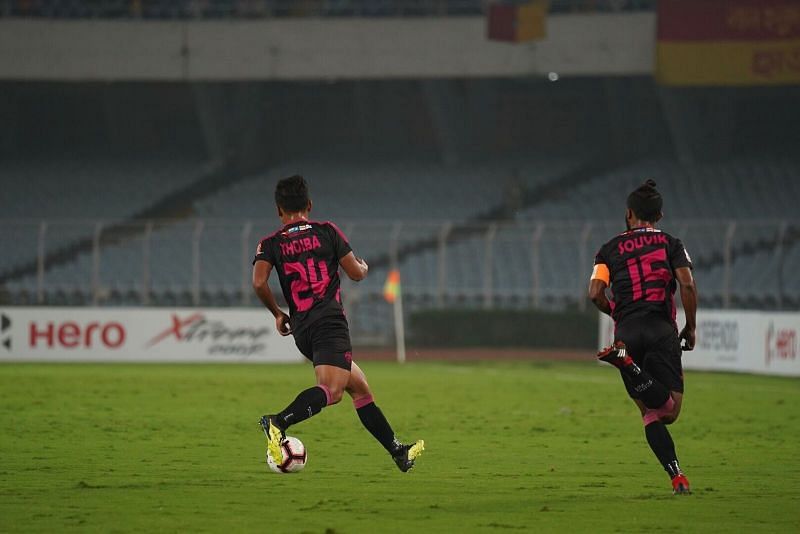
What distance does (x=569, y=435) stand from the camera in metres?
16.0

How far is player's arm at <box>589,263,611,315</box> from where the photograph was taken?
10.3 m

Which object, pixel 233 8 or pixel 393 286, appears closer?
pixel 393 286

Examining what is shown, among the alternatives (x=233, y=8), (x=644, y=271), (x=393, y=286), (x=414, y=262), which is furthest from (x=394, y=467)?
(x=233, y=8)

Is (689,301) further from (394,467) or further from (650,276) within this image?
(394,467)

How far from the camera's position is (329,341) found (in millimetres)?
10938

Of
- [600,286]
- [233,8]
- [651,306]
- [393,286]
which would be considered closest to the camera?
[600,286]

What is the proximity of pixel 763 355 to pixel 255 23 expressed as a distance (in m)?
21.2

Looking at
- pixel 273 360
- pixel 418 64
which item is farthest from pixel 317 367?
pixel 418 64

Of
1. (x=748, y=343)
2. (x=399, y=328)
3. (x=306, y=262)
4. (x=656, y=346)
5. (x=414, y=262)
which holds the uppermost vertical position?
(x=414, y=262)

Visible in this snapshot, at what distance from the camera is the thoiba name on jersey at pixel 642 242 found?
1051 cm

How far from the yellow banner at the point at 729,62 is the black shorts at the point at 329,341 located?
29.6 metres

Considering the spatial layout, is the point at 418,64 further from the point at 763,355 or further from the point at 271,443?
the point at 271,443

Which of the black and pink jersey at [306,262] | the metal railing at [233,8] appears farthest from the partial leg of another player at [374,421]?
the metal railing at [233,8]

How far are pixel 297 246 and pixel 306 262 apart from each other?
0.44 feet
